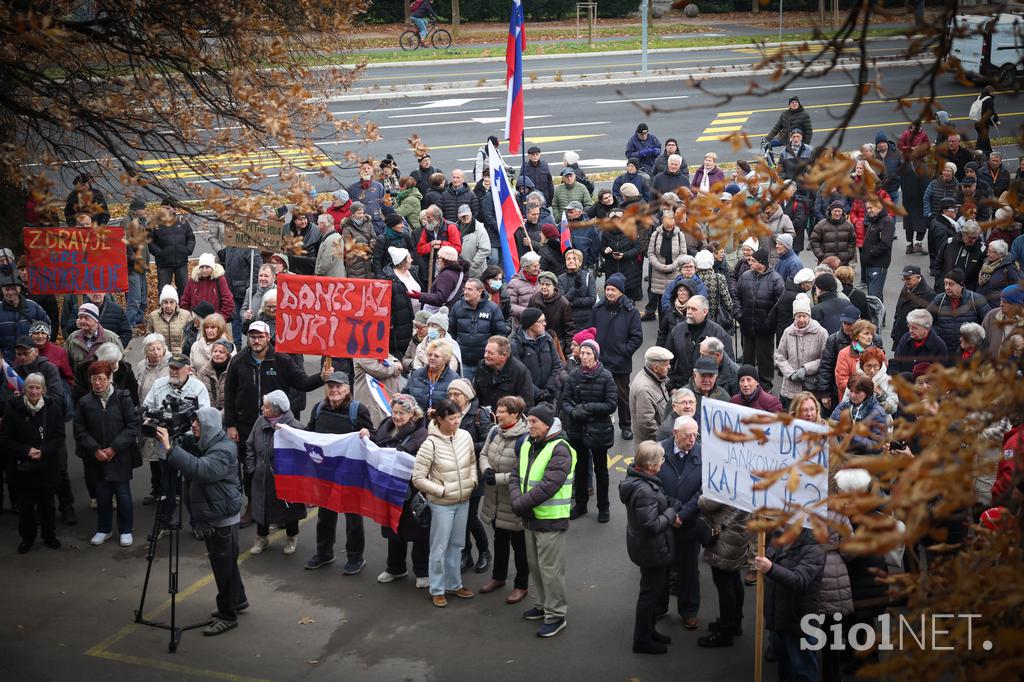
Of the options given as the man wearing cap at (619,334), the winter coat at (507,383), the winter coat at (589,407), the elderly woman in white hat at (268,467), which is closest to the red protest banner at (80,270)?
the elderly woman in white hat at (268,467)

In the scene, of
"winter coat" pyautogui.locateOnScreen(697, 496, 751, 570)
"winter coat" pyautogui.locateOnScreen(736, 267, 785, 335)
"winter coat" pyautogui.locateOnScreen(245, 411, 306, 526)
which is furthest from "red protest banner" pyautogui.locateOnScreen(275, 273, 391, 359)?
"winter coat" pyautogui.locateOnScreen(736, 267, 785, 335)

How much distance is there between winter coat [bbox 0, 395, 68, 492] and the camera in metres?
11.4

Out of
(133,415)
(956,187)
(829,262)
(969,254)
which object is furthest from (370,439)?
(956,187)

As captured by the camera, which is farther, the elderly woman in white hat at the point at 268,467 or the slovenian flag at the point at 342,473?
the elderly woman in white hat at the point at 268,467

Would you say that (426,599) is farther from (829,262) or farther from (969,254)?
(969,254)

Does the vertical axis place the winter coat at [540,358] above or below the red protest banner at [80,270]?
below

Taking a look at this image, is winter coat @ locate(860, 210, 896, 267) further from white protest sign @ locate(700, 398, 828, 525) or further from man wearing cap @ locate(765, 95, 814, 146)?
white protest sign @ locate(700, 398, 828, 525)

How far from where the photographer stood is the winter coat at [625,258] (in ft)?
56.7

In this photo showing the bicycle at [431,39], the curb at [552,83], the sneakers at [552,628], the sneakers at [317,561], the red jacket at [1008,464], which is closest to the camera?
the red jacket at [1008,464]

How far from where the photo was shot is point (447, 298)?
15023mm

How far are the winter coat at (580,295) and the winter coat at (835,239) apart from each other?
402 centimetres

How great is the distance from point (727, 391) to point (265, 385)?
4.95m

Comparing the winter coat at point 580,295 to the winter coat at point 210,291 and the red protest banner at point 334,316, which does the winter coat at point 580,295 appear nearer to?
the red protest banner at point 334,316

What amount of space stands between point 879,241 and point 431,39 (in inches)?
1145
